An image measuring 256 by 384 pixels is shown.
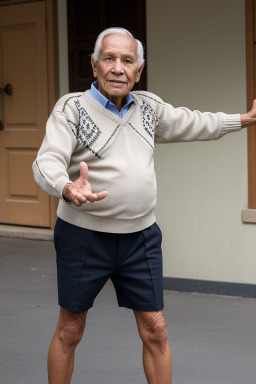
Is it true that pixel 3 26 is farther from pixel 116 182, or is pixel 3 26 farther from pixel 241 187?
pixel 116 182

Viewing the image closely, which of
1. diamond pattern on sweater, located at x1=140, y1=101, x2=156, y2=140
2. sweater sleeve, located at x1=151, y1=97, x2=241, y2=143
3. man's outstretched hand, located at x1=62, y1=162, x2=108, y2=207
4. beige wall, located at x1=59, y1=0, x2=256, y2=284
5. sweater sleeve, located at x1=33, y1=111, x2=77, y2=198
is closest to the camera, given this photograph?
man's outstretched hand, located at x1=62, y1=162, x2=108, y2=207

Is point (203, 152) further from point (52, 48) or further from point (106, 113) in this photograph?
point (106, 113)

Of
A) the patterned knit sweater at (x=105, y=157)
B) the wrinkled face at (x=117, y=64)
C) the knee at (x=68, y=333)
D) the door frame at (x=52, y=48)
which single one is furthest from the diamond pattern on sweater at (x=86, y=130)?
the door frame at (x=52, y=48)

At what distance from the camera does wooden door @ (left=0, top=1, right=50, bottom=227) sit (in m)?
8.56

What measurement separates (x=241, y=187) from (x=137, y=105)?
274 centimetres

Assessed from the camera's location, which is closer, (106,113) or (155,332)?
(106,113)

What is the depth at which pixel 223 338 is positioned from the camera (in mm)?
5184

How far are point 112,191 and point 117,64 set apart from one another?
539mm

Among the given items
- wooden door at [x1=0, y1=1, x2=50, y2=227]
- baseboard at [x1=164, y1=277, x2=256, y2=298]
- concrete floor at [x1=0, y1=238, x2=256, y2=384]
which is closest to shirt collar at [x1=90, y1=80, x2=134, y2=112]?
concrete floor at [x1=0, y1=238, x2=256, y2=384]

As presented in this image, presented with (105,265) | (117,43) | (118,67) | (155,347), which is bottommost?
(155,347)

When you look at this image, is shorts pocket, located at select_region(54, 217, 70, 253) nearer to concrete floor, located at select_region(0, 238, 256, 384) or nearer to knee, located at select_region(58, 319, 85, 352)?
knee, located at select_region(58, 319, 85, 352)

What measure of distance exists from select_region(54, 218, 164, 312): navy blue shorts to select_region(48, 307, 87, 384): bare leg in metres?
0.07

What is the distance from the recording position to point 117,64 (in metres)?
3.41

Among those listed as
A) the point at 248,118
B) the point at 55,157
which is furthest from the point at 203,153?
the point at 55,157
